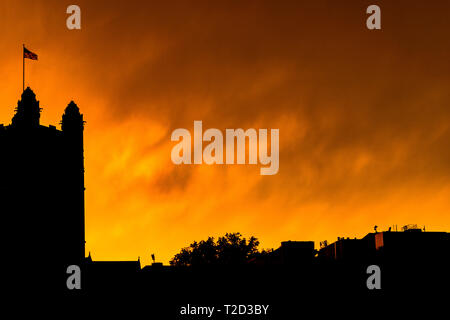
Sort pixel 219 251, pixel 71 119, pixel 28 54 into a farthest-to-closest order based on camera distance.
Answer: pixel 219 251, pixel 71 119, pixel 28 54

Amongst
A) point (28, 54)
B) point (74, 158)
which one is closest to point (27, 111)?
point (74, 158)

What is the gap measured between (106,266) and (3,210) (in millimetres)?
12105

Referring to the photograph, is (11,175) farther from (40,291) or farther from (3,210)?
(40,291)

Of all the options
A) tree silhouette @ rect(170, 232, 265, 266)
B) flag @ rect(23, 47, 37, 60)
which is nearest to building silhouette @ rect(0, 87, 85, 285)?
flag @ rect(23, 47, 37, 60)

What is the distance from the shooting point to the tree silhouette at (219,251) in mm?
135875

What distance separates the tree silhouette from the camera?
135875mm

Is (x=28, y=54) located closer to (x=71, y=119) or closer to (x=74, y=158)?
(x=71, y=119)

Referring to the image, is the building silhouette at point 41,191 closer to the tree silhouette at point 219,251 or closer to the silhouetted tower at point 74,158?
the silhouetted tower at point 74,158

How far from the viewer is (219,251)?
14038cm

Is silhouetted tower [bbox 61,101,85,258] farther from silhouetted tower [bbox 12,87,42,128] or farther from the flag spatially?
the flag

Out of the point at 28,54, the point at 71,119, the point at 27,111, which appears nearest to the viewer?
the point at 28,54

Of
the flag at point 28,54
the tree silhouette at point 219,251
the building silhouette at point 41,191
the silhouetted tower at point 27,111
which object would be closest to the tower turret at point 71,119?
the building silhouette at point 41,191

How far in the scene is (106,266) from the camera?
7788 cm
